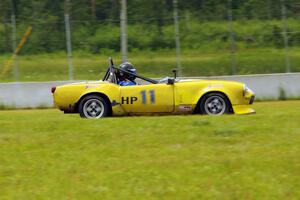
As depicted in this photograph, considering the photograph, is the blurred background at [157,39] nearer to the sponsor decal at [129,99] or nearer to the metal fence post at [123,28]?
the metal fence post at [123,28]

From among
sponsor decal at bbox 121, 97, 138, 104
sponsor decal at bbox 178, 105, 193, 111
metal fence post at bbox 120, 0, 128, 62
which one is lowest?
sponsor decal at bbox 178, 105, 193, 111

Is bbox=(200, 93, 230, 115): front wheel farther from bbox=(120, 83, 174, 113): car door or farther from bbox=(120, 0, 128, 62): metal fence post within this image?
bbox=(120, 0, 128, 62): metal fence post

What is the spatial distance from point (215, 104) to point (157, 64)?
31.7ft

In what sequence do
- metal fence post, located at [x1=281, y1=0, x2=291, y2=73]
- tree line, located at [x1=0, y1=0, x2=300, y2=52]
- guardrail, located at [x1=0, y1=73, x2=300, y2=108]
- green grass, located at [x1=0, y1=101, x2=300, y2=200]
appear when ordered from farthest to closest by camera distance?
tree line, located at [x1=0, y1=0, x2=300, y2=52] → metal fence post, located at [x1=281, y1=0, x2=291, y2=73] → guardrail, located at [x1=0, y1=73, x2=300, y2=108] → green grass, located at [x1=0, y1=101, x2=300, y2=200]

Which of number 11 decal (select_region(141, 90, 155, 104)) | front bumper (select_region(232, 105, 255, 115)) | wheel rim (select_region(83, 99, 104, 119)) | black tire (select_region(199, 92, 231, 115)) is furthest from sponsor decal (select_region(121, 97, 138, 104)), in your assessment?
front bumper (select_region(232, 105, 255, 115))

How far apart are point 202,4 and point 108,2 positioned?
3533mm

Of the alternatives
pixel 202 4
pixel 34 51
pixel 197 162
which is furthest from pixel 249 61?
pixel 197 162

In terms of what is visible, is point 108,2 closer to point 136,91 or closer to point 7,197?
point 136,91

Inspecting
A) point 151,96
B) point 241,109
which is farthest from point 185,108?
point 241,109

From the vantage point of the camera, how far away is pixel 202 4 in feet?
80.8

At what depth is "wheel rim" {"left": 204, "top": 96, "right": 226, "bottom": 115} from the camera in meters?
12.4

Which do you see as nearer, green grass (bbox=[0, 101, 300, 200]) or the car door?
green grass (bbox=[0, 101, 300, 200])

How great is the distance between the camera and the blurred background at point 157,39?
69.8 ft

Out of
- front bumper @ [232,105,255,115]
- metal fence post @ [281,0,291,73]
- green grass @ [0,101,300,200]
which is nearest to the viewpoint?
green grass @ [0,101,300,200]
